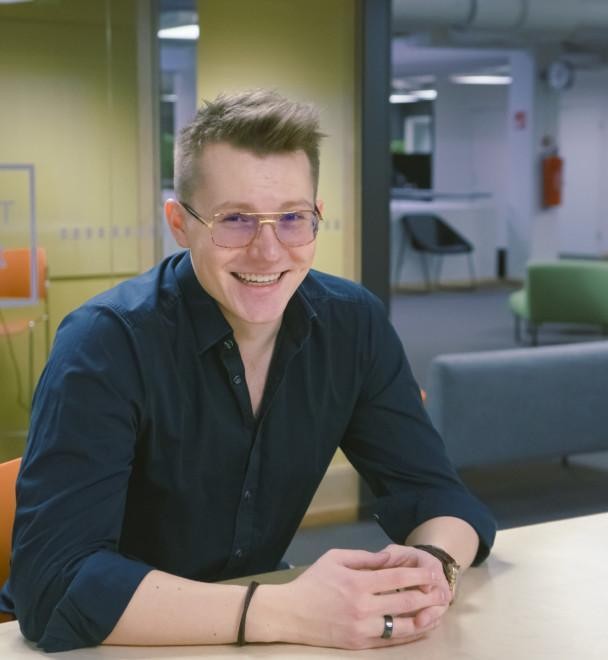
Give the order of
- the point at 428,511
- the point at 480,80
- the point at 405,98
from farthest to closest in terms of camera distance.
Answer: the point at 405,98 < the point at 480,80 < the point at 428,511

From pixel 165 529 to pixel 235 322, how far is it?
1.26 feet

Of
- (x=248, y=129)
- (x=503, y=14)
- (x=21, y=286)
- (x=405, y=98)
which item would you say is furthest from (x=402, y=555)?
(x=405, y=98)

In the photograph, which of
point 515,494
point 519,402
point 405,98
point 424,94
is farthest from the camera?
point 405,98

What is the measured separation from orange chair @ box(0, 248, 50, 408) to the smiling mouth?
8.95 feet

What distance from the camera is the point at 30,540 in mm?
→ 1645

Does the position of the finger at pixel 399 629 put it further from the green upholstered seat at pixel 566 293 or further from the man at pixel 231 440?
the green upholstered seat at pixel 566 293

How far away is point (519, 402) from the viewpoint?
494 cm

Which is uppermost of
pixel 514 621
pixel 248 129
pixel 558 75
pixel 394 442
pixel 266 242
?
pixel 558 75

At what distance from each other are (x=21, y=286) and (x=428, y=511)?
2.79 meters

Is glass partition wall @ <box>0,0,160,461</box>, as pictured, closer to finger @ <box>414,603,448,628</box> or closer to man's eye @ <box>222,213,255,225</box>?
man's eye @ <box>222,213,255,225</box>

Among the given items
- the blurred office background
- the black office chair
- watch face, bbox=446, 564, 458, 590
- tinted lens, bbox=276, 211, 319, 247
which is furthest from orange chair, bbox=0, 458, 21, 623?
the black office chair

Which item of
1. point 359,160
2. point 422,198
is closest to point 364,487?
point 359,160

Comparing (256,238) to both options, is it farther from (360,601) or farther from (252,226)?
(360,601)

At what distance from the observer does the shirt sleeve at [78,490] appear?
1.57 m
